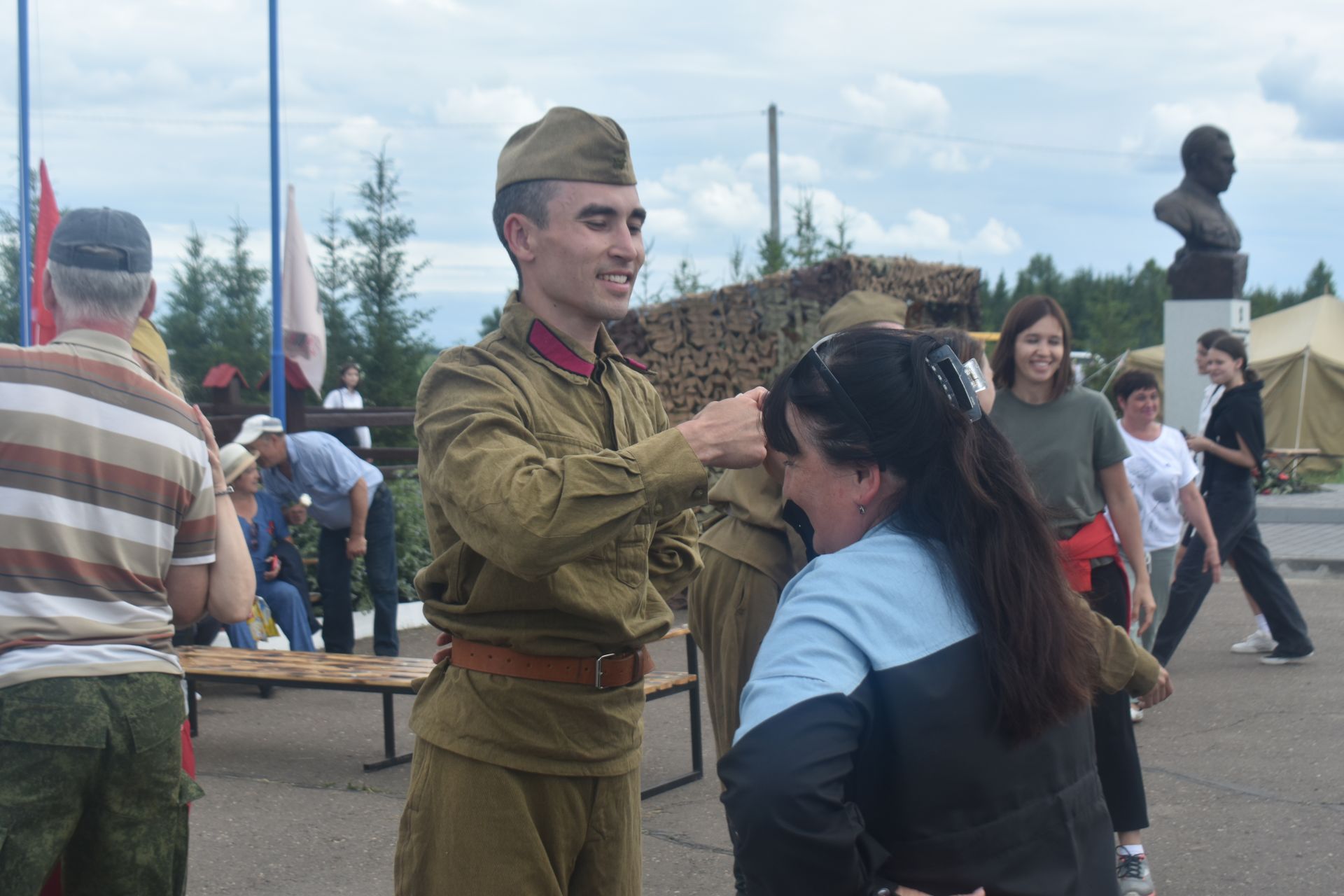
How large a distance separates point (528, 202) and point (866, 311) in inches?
63.9

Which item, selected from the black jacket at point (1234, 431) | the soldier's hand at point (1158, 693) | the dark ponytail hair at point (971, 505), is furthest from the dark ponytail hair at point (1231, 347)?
the dark ponytail hair at point (971, 505)

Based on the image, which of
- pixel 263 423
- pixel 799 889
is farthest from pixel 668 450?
pixel 263 423

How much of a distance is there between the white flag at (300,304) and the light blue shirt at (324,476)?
14.7 feet

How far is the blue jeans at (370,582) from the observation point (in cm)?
808

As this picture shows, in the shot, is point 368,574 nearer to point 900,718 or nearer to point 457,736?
point 457,736

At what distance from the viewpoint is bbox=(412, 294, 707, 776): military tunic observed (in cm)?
202

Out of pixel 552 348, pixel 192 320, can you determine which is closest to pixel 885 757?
pixel 552 348

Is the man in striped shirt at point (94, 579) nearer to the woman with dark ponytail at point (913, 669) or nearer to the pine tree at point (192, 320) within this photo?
the woman with dark ponytail at point (913, 669)

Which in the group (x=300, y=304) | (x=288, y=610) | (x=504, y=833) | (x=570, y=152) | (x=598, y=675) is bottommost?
(x=288, y=610)

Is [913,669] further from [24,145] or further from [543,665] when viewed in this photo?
[24,145]

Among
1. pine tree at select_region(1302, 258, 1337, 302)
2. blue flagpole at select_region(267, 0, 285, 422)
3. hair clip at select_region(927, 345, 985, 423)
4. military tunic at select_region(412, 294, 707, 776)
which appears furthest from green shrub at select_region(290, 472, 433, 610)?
pine tree at select_region(1302, 258, 1337, 302)

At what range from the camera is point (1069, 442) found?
459 cm

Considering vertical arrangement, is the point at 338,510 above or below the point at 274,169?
below

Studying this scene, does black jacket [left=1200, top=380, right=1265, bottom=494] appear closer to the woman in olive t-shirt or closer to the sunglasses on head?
the woman in olive t-shirt
